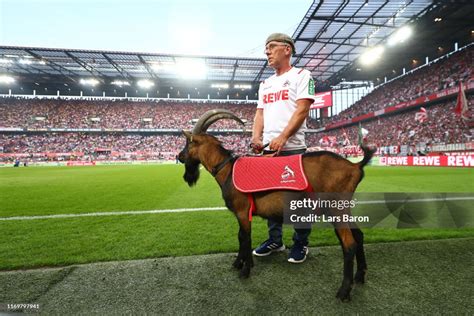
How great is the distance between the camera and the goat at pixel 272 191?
6.48 feet

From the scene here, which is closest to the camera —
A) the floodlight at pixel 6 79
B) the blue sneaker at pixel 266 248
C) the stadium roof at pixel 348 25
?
the blue sneaker at pixel 266 248

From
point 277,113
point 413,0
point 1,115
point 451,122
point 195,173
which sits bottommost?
point 195,173

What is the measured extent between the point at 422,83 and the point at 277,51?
39.4 meters

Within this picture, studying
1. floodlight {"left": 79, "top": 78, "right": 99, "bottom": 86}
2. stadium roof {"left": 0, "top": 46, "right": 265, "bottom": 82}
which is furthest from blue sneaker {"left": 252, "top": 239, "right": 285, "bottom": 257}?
floodlight {"left": 79, "top": 78, "right": 99, "bottom": 86}

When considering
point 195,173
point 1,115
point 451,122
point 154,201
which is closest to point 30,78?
point 1,115

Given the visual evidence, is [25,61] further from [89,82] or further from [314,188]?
[314,188]

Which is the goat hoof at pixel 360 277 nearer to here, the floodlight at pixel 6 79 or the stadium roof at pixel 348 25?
the stadium roof at pixel 348 25

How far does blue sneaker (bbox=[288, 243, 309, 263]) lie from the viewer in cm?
254

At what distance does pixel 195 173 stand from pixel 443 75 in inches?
1503

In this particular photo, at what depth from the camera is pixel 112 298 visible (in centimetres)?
192

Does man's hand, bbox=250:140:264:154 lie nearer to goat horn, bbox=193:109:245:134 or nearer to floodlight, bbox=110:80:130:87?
goat horn, bbox=193:109:245:134

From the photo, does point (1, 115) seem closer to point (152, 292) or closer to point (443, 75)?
point (152, 292)
